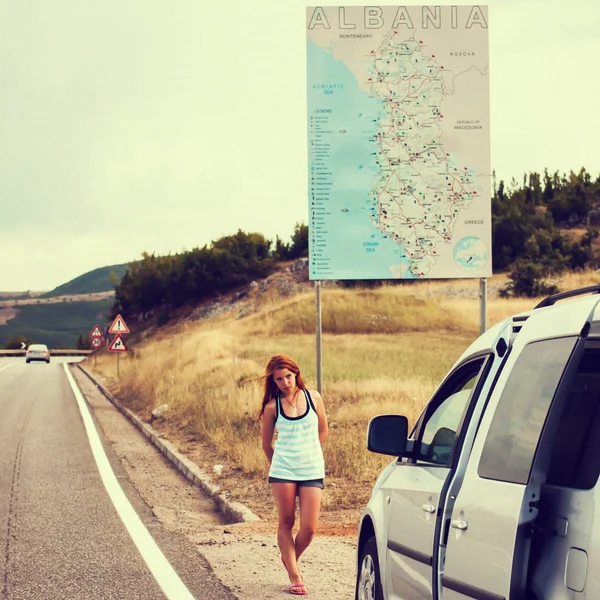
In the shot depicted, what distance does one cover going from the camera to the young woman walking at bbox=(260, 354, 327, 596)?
6930 mm

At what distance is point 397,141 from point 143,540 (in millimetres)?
6132

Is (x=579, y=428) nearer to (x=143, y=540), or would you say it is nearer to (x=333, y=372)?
(x=143, y=540)

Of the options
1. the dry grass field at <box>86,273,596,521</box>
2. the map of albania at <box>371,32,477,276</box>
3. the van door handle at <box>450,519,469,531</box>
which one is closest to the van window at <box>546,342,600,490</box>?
the van door handle at <box>450,519,469,531</box>

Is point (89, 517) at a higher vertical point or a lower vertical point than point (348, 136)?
lower

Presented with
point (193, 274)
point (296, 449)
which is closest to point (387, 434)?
point (296, 449)

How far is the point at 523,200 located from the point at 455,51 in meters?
67.2

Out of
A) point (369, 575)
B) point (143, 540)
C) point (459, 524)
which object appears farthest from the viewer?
point (143, 540)

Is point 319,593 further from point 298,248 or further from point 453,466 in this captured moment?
point 298,248

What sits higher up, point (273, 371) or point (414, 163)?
point (414, 163)

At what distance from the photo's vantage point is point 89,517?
32.5ft

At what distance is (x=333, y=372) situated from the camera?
2328 cm

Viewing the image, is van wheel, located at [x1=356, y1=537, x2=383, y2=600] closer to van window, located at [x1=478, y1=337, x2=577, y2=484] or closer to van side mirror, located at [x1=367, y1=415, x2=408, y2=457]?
van side mirror, located at [x1=367, y1=415, x2=408, y2=457]

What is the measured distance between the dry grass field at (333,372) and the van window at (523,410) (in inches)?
259

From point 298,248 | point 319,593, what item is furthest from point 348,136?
point 298,248
